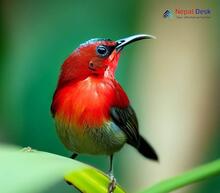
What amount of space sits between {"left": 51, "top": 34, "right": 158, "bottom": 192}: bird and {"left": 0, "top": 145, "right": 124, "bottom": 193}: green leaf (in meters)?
0.42

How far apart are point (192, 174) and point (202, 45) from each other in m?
0.66

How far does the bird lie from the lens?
2.95 ft

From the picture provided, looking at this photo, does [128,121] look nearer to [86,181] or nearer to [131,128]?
[131,128]

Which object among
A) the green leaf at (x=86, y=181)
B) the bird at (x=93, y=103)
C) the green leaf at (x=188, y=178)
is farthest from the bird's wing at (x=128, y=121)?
the green leaf at (x=188, y=178)

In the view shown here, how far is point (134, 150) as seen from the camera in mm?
995

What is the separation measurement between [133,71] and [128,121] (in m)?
0.11

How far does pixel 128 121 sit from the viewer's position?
0.95 metres

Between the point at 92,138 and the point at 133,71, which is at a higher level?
the point at 133,71

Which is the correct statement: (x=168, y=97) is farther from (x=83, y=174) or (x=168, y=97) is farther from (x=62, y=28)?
(x=83, y=174)

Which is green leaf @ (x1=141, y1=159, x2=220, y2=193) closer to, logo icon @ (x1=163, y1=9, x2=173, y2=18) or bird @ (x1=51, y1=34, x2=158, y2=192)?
bird @ (x1=51, y1=34, x2=158, y2=192)

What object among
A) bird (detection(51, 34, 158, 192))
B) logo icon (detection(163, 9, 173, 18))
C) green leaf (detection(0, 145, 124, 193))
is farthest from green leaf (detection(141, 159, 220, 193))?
logo icon (detection(163, 9, 173, 18))

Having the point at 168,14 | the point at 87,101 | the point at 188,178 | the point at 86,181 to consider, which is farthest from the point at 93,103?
the point at 188,178

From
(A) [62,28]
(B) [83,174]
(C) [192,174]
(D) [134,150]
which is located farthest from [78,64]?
(C) [192,174]

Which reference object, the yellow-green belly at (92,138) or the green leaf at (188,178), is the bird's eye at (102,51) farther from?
the green leaf at (188,178)
